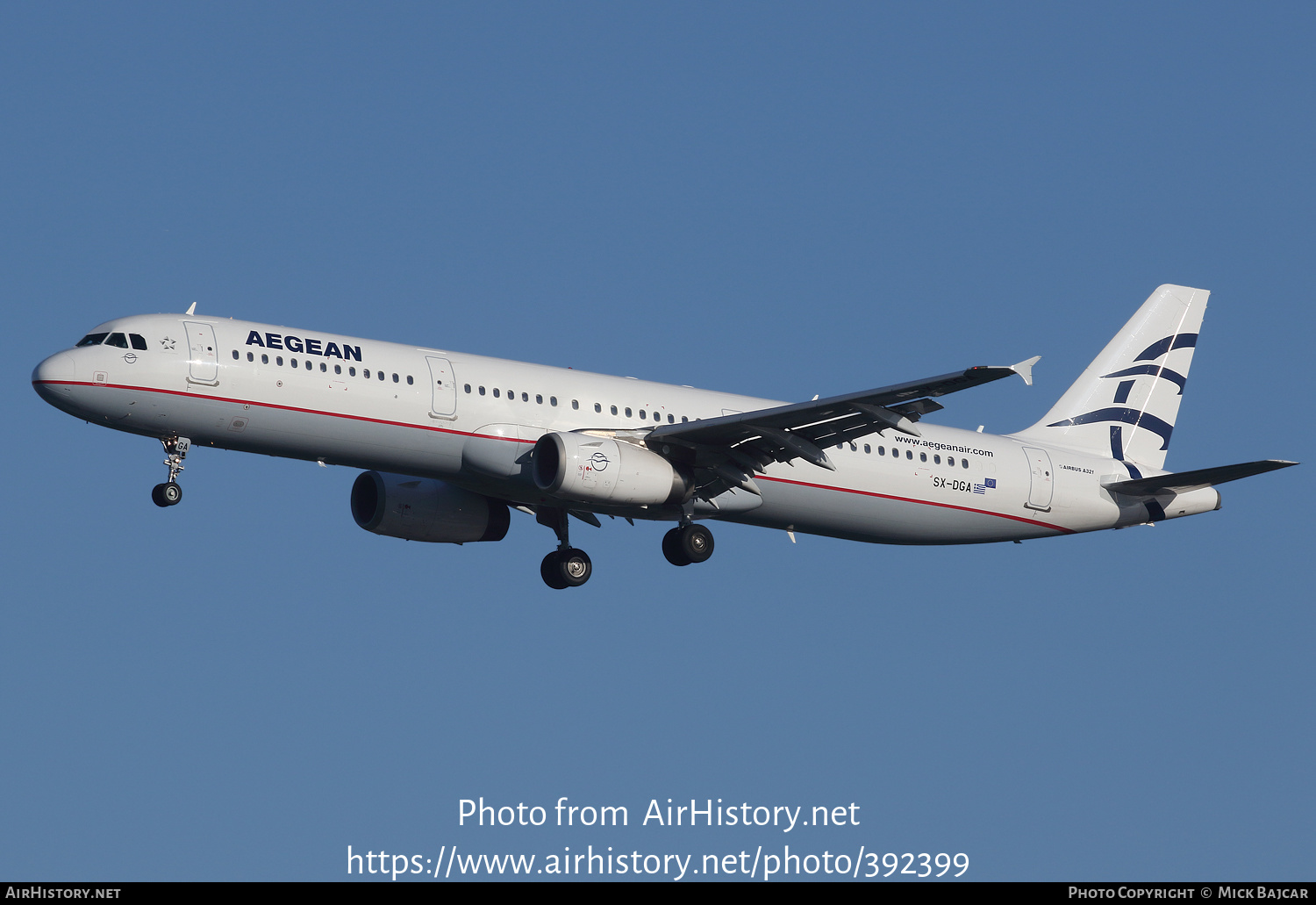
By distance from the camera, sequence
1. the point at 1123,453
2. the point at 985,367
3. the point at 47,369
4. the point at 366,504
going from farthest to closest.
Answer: the point at 1123,453
the point at 366,504
the point at 47,369
the point at 985,367

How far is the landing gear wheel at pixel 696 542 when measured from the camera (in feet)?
140

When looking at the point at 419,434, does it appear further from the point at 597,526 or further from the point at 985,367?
the point at 985,367

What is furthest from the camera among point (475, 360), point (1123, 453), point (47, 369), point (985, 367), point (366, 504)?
point (1123, 453)

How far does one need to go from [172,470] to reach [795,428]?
46.9ft

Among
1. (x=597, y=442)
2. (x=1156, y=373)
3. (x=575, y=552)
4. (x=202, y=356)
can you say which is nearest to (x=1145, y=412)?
(x=1156, y=373)

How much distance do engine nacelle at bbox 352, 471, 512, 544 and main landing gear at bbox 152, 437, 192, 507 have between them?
695 centimetres

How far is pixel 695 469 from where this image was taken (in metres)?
42.2

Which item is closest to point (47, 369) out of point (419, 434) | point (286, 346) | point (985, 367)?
point (286, 346)

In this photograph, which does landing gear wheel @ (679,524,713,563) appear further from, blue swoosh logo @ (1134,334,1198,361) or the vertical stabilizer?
blue swoosh logo @ (1134,334,1198,361)

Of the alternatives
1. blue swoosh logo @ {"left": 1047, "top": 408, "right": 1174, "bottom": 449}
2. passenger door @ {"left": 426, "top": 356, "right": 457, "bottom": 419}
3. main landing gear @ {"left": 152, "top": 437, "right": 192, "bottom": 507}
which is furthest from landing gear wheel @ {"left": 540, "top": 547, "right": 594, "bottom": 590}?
blue swoosh logo @ {"left": 1047, "top": 408, "right": 1174, "bottom": 449}

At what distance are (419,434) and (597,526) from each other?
784 centimetres

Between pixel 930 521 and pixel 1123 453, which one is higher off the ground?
pixel 1123 453

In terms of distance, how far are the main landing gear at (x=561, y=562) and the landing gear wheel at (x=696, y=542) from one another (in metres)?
3.43

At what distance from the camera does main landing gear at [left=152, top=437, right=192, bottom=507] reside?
3850 centimetres
